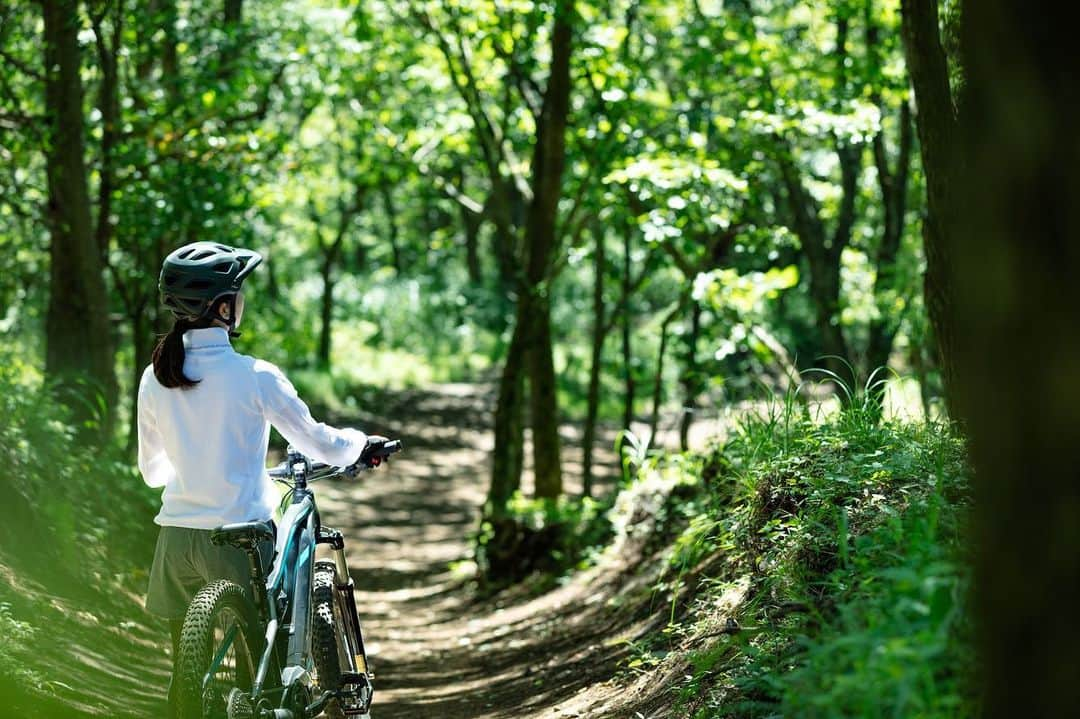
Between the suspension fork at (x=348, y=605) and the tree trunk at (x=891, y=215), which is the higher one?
the tree trunk at (x=891, y=215)

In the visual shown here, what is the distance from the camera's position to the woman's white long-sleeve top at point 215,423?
4.26m

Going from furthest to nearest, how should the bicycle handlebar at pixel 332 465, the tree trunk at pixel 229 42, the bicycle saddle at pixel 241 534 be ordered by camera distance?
the tree trunk at pixel 229 42
the bicycle handlebar at pixel 332 465
the bicycle saddle at pixel 241 534

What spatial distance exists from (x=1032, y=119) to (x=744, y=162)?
9335mm

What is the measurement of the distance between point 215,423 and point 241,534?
0.44 m

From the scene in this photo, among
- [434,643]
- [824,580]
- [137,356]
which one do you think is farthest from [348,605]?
[137,356]

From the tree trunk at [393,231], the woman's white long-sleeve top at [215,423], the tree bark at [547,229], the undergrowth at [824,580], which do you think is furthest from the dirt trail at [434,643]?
the tree trunk at [393,231]

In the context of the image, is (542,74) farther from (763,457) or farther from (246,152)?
(763,457)

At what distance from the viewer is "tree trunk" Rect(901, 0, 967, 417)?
5.87 meters

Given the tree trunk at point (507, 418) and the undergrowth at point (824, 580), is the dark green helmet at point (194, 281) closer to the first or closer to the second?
the undergrowth at point (824, 580)

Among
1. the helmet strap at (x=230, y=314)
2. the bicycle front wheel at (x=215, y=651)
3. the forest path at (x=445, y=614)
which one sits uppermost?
the helmet strap at (x=230, y=314)

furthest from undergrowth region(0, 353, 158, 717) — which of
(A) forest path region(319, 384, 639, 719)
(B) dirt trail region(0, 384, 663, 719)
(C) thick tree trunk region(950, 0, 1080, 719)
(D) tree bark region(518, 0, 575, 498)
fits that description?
(D) tree bark region(518, 0, 575, 498)

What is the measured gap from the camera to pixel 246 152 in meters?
11.3

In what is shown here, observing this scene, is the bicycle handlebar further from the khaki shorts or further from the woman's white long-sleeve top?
the khaki shorts

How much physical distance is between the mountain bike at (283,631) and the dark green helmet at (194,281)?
777 millimetres
